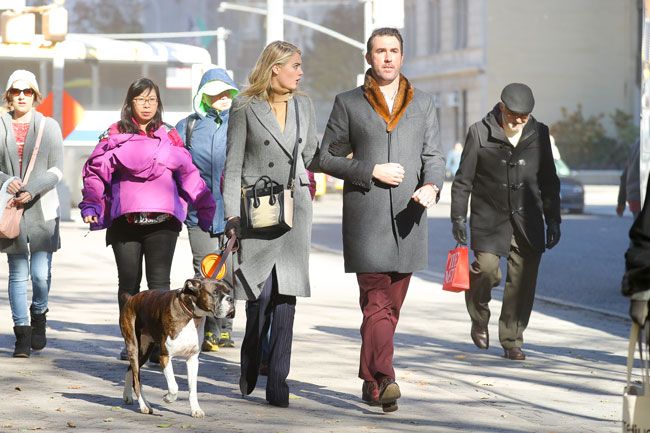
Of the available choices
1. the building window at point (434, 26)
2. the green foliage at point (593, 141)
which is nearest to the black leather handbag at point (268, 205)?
the green foliage at point (593, 141)

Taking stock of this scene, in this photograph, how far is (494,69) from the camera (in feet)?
217

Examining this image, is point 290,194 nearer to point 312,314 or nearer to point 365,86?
point 365,86

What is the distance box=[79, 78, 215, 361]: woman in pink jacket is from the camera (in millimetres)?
9102

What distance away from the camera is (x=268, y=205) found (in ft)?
26.5

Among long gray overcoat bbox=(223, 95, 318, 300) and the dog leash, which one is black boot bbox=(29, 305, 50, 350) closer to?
long gray overcoat bbox=(223, 95, 318, 300)

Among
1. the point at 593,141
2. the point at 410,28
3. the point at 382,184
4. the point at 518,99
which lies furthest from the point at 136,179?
the point at 410,28

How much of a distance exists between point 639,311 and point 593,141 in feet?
173

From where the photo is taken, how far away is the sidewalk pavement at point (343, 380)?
773 centimetres

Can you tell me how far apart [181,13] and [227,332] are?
90.3 meters

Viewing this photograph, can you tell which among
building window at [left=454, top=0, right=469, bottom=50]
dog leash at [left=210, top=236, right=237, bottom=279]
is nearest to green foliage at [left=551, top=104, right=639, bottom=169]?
building window at [left=454, top=0, right=469, bottom=50]

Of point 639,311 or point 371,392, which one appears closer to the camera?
point 639,311

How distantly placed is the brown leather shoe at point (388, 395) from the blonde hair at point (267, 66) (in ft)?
5.32

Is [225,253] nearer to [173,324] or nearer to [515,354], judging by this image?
[173,324]

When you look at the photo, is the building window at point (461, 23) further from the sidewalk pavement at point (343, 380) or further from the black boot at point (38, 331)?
the black boot at point (38, 331)
